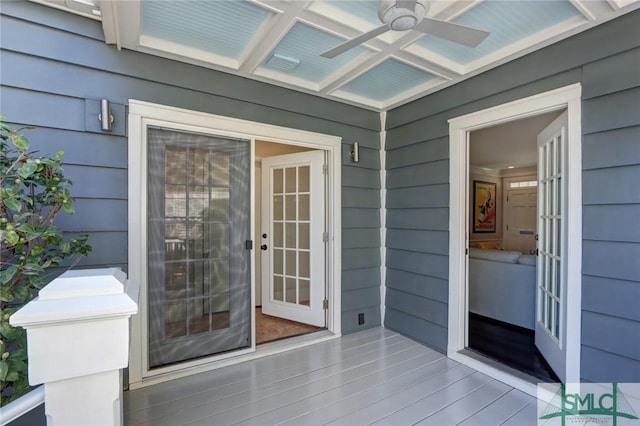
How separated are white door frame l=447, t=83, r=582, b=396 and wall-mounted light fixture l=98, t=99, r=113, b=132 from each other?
2853 mm

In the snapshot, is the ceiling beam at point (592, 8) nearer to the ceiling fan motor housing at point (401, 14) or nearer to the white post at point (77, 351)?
the ceiling fan motor housing at point (401, 14)

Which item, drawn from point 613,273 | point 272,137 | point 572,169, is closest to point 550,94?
point 572,169

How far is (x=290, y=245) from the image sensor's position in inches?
154

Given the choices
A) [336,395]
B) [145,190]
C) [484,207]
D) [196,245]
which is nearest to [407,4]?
[145,190]

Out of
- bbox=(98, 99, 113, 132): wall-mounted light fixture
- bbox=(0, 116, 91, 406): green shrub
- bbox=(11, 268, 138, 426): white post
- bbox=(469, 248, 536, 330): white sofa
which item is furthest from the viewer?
bbox=(469, 248, 536, 330): white sofa

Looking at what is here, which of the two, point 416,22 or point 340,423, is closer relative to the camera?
point 416,22

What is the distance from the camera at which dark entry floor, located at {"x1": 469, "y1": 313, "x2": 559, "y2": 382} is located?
2.73 metres

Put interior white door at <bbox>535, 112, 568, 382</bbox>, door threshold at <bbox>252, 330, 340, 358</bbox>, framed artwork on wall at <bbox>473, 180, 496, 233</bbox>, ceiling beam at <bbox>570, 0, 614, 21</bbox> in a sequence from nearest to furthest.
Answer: ceiling beam at <bbox>570, 0, 614, 21</bbox>, interior white door at <bbox>535, 112, 568, 382</bbox>, door threshold at <bbox>252, 330, 340, 358</bbox>, framed artwork on wall at <bbox>473, 180, 496, 233</bbox>

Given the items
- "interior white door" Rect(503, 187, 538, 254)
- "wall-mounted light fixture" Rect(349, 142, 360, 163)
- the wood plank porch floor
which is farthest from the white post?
"interior white door" Rect(503, 187, 538, 254)

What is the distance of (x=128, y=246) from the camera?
2.41 metres

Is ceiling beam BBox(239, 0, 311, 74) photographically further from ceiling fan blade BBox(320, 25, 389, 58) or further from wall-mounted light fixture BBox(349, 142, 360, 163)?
wall-mounted light fixture BBox(349, 142, 360, 163)

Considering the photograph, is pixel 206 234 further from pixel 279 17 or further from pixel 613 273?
pixel 613 273

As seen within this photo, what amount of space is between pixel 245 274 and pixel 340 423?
1462 millimetres

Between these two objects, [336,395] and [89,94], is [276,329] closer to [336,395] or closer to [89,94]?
[336,395]
